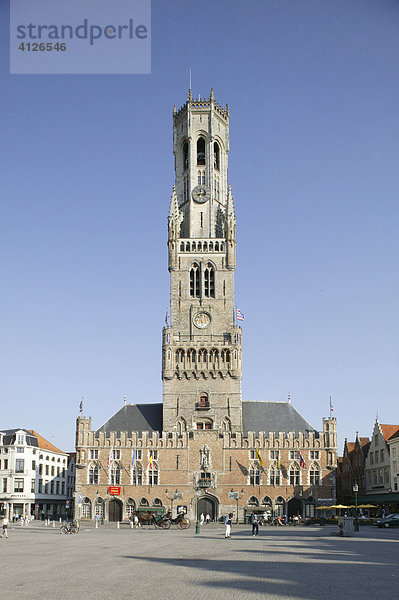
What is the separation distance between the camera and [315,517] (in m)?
78.2

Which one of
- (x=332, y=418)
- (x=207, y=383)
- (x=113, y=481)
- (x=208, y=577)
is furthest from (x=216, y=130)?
(x=208, y=577)

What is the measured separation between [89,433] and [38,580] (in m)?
61.2

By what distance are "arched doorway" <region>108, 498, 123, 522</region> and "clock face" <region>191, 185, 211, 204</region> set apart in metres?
43.3

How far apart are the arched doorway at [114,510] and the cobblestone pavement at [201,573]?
4466 centimetres

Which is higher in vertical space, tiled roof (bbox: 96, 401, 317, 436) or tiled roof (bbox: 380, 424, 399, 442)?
tiled roof (bbox: 96, 401, 317, 436)

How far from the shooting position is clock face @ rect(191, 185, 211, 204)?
92.2 meters

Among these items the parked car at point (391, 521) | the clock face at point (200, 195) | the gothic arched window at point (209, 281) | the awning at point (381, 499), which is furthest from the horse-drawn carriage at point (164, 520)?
the clock face at point (200, 195)

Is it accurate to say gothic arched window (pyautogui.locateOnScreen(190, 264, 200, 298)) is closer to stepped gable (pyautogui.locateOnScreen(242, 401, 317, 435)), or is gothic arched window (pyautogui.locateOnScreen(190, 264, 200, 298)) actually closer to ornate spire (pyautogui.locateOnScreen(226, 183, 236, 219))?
ornate spire (pyautogui.locateOnScreen(226, 183, 236, 219))

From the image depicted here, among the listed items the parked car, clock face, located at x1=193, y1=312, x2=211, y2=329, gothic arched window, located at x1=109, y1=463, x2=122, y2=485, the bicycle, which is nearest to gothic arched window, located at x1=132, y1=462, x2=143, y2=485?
gothic arched window, located at x1=109, y1=463, x2=122, y2=485

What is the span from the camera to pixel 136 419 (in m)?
85.2

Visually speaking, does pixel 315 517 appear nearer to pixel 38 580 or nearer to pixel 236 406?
pixel 236 406

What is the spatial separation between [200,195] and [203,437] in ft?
115

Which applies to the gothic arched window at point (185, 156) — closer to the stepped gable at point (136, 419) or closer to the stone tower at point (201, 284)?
the stone tower at point (201, 284)

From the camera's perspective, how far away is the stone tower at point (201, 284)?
82.1 metres
